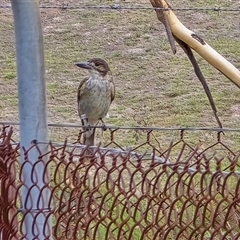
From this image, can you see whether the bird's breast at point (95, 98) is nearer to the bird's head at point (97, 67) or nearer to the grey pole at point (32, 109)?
the bird's head at point (97, 67)

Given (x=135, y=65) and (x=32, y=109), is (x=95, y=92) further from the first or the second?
(x=32, y=109)

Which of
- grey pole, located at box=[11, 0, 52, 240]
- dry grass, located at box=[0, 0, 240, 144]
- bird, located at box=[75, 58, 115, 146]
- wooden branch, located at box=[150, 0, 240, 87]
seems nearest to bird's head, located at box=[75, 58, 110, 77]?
bird, located at box=[75, 58, 115, 146]

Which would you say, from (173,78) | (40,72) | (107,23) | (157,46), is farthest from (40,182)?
(107,23)

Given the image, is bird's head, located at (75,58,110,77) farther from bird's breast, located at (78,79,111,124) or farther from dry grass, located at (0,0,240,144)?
dry grass, located at (0,0,240,144)

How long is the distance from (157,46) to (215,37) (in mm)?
781

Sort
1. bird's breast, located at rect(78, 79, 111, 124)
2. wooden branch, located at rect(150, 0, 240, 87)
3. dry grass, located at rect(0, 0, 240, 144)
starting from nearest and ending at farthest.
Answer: wooden branch, located at rect(150, 0, 240, 87), bird's breast, located at rect(78, 79, 111, 124), dry grass, located at rect(0, 0, 240, 144)

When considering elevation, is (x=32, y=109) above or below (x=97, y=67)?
below

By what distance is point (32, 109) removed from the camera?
2912mm

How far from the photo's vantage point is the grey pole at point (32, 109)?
287 centimetres

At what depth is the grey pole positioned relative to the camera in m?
2.87

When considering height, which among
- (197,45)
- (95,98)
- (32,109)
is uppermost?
(95,98)

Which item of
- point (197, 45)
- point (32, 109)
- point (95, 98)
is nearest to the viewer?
point (32, 109)

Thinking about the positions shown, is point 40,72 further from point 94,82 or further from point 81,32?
point 81,32

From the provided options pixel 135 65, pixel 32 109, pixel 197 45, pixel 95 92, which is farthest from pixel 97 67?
pixel 32 109
